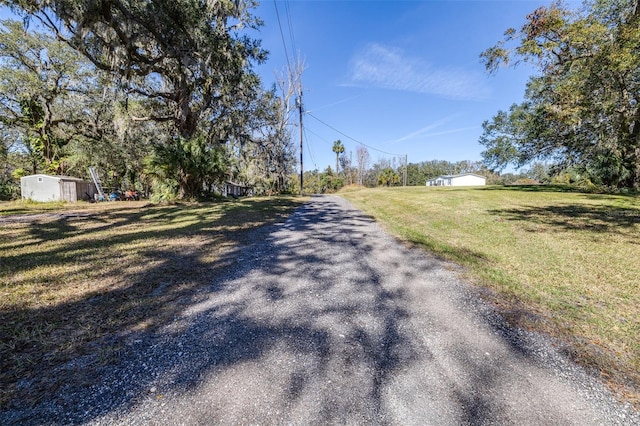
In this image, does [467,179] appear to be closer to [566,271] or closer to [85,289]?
[566,271]

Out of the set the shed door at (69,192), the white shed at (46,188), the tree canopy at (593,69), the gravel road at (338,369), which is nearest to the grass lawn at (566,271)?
the gravel road at (338,369)

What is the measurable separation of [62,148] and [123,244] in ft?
79.9

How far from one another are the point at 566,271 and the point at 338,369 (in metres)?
4.00

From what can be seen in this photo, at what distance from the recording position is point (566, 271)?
3.90 m

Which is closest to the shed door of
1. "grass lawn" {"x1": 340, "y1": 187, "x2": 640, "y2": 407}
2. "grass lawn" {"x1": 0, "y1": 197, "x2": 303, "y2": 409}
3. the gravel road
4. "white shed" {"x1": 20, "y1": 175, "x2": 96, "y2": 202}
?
"white shed" {"x1": 20, "y1": 175, "x2": 96, "y2": 202}

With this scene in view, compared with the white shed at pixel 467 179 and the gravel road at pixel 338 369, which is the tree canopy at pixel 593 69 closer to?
the gravel road at pixel 338 369

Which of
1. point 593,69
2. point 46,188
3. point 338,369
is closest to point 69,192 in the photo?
point 46,188

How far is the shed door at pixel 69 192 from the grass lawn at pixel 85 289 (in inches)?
461

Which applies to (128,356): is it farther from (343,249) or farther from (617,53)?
(617,53)

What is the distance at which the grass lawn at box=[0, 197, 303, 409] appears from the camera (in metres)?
1.96

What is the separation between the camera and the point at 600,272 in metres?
3.84

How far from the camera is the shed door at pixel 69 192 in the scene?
15.9 metres

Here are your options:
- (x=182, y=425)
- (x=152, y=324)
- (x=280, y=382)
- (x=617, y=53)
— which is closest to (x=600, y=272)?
(x=280, y=382)

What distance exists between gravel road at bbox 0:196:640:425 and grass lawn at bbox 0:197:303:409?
0.29 m
